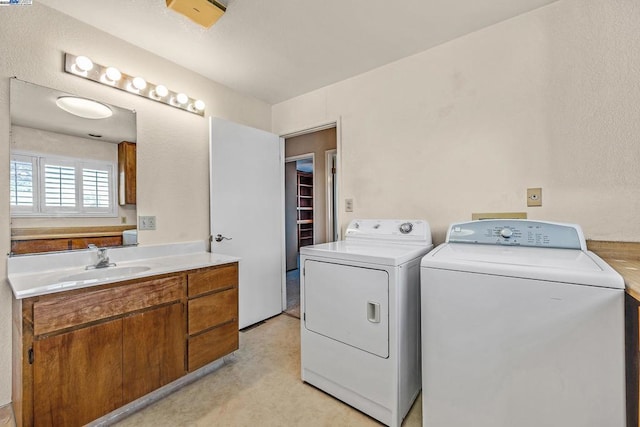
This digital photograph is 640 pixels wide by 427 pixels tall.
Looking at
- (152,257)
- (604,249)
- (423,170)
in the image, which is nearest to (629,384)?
(604,249)

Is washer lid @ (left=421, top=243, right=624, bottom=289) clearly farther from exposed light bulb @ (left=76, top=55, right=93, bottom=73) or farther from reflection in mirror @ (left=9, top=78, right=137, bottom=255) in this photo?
exposed light bulb @ (left=76, top=55, right=93, bottom=73)

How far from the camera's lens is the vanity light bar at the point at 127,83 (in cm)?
175

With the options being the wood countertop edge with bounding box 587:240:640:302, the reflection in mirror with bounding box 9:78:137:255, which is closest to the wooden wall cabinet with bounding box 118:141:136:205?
the reflection in mirror with bounding box 9:78:137:255

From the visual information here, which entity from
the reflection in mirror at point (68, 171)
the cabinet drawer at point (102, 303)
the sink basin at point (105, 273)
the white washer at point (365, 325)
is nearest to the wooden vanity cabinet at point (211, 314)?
the cabinet drawer at point (102, 303)

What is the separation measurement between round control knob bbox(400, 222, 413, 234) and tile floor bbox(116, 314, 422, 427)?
107 cm

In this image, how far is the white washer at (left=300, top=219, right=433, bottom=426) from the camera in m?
1.45

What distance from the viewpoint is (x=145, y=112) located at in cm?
211

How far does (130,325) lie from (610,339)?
7.13 ft

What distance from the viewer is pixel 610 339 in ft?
3.14

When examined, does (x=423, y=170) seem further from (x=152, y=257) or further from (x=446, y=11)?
(x=152, y=257)

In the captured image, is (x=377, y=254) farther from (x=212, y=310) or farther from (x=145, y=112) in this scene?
(x=145, y=112)

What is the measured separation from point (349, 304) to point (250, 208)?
1579 millimetres

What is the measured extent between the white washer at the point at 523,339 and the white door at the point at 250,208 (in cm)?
185

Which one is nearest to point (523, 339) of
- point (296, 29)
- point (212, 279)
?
point (212, 279)
